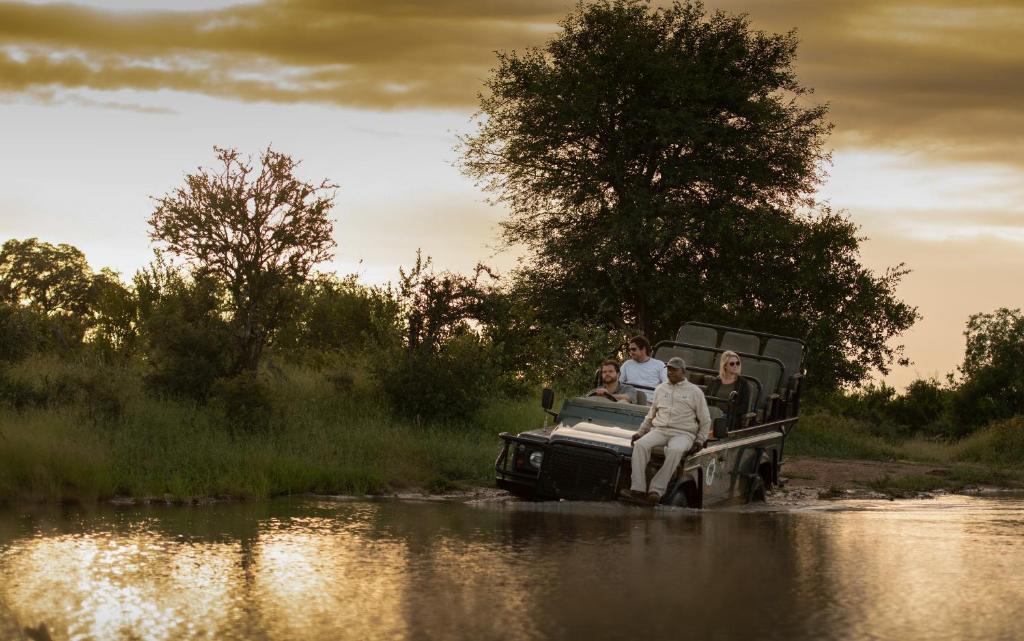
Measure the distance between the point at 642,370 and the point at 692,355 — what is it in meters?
2.89

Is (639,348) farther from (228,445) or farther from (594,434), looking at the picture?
(228,445)

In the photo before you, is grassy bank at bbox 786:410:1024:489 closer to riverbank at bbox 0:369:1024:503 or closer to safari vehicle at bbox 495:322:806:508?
riverbank at bbox 0:369:1024:503

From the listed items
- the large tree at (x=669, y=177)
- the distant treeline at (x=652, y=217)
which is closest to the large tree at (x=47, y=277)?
the distant treeline at (x=652, y=217)

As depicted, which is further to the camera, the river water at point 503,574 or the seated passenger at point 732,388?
the seated passenger at point 732,388

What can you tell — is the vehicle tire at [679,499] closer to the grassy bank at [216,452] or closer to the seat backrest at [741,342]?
the grassy bank at [216,452]

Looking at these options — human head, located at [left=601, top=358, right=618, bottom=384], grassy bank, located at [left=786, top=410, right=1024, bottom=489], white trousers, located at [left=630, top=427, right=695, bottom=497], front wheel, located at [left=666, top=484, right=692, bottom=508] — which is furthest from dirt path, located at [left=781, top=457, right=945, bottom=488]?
white trousers, located at [left=630, top=427, right=695, bottom=497]

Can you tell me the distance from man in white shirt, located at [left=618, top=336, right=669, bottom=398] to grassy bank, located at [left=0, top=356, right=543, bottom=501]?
3241mm

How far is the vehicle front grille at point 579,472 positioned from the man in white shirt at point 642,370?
284 centimetres

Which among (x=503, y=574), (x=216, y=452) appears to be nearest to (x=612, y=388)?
(x=216, y=452)

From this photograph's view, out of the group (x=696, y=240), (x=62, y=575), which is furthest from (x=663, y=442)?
(x=696, y=240)

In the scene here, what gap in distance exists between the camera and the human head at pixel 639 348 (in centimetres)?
1867

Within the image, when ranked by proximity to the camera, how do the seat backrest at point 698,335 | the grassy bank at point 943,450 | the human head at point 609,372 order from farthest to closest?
1. the grassy bank at point 943,450
2. the seat backrest at point 698,335
3. the human head at point 609,372

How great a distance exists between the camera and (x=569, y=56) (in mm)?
42719

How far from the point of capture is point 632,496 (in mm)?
15727
